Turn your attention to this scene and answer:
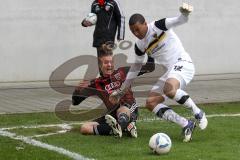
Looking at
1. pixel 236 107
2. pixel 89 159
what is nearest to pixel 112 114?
pixel 89 159

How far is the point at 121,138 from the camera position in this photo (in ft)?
26.5

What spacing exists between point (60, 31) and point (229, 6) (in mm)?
4560

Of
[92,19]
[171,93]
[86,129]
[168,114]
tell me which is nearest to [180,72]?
[171,93]

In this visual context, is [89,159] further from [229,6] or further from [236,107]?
[229,6]

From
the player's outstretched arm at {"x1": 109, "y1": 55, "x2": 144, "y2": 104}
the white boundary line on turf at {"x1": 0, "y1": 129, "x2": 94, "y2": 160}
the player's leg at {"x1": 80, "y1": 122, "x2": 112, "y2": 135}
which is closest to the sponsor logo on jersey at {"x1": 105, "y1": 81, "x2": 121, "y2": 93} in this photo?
the player's outstretched arm at {"x1": 109, "y1": 55, "x2": 144, "y2": 104}

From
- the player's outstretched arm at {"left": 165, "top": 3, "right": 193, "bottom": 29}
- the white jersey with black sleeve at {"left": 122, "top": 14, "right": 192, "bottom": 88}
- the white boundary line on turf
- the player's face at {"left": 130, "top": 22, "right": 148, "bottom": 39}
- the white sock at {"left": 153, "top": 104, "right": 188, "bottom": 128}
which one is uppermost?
the player's outstretched arm at {"left": 165, "top": 3, "right": 193, "bottom": 29}

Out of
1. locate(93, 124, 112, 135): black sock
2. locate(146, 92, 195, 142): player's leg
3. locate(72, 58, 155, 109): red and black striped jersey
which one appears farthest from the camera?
locate(72, 58, 155, 109): red and black striped jersey

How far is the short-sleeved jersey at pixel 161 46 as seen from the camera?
804 cm

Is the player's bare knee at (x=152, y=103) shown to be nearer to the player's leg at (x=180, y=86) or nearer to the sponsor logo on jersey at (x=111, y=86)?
the player's leg at (x=180, y=86)

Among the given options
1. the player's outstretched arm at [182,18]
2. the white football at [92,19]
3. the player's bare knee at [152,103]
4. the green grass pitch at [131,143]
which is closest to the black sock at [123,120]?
the green grass pitch at [131,143]

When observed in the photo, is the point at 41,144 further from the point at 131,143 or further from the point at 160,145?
the point at 160,145

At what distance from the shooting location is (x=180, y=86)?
8.11m

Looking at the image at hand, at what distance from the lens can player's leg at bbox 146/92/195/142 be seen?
7832 millimetres

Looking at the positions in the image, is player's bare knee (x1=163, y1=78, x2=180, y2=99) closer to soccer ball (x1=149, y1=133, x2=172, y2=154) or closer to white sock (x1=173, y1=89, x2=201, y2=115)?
white sock (x1=173, y1=89, x2=201, y2=115)
